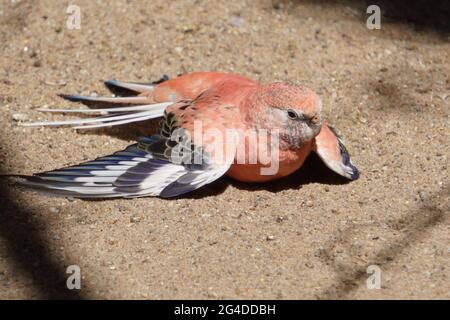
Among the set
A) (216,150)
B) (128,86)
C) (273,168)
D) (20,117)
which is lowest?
(273,168)

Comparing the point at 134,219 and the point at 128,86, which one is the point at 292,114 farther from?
the point at 128,86

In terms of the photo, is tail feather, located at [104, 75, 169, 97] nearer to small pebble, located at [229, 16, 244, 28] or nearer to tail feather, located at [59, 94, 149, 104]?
tail feather, located at [59, 94, 149, 104]

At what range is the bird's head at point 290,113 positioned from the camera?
522 centimetres

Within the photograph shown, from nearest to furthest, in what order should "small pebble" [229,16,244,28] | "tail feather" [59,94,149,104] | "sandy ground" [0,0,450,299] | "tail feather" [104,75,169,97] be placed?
"sandy ground" [0,0,450,299] → "tail feather" [59,94,149,104] → "tail feather" [104,75,169,97] → "small pebble" [229,16,244,28]

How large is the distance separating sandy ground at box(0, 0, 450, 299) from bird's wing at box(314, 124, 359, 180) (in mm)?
104

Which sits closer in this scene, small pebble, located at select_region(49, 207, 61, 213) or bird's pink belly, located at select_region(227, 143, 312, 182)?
small pebble, located at select_region(49, 207, 61, 213)

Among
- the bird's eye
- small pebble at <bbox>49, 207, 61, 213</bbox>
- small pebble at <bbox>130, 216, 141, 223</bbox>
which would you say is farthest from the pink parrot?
small pebble at <bbox>130, 216, 141, 223</bbox>

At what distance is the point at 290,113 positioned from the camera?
5.27m

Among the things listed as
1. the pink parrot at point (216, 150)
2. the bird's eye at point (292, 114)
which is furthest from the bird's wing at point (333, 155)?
the bird's eye at point (292, 114)

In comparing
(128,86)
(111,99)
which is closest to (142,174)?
(111,99)

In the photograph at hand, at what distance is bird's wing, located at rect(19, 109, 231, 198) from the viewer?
206 inches

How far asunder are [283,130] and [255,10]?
2.25 meters

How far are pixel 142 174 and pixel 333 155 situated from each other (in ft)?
4.17
